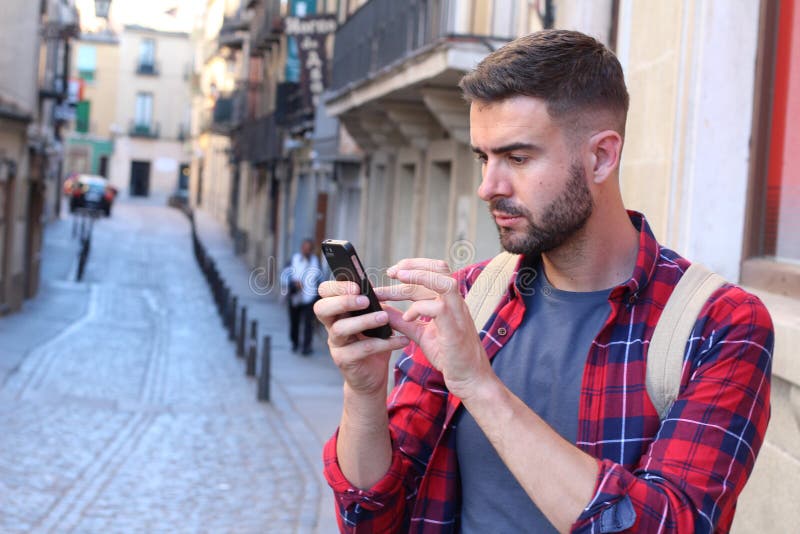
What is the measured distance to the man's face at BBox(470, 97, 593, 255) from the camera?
2.01m

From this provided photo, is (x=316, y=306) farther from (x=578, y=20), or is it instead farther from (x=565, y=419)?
(x=578, y=20)

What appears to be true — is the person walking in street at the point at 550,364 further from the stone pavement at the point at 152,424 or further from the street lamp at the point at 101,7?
the street lamp at the point at 101,7

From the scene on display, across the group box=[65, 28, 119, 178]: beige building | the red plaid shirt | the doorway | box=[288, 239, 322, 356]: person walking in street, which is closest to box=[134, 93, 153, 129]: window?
box=[65, 28, 119, 178]: beige building

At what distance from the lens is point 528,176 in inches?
79.6

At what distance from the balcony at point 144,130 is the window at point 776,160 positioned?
72.1m

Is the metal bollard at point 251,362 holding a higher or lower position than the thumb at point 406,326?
lower

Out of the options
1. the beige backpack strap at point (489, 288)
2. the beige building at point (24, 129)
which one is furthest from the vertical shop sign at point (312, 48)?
the beige backpack strap at point (489, 288)

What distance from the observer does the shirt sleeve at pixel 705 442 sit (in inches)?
70.7

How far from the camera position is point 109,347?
1806cm

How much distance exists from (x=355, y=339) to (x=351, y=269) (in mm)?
151

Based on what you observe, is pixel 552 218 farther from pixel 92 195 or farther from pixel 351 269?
pixel 92 195

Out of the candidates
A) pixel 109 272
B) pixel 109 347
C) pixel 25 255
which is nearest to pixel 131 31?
pixel 109 272

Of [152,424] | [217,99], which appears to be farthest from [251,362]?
[217,99]

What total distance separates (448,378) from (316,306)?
1.17 ft
